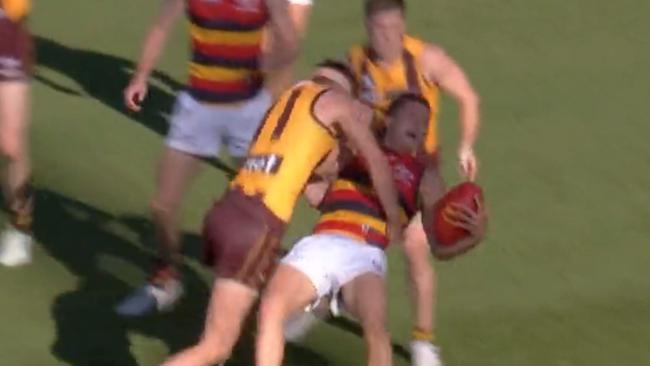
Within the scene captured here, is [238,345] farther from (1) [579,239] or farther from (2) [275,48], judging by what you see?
(1) [579,239]

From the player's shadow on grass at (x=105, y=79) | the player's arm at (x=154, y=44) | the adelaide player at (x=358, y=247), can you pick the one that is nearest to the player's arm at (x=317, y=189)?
the adelaide player at (x=358, y=247)

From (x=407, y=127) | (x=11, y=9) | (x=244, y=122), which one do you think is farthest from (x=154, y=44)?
(x=407, y=127)

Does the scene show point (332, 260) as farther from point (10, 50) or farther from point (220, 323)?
point (10, 50)

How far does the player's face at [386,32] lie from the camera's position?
24.6 ft

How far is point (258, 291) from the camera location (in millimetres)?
6883

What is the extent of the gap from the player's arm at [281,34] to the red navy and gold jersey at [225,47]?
78 millimetres

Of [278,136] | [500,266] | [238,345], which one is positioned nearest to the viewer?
[278,136]

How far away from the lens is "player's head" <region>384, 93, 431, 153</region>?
7.11 meters

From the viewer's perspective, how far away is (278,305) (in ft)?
22.2

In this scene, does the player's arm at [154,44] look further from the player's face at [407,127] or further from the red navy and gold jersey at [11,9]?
the player's face at [407,127]

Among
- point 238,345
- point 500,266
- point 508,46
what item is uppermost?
point 508,46

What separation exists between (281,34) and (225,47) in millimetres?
295

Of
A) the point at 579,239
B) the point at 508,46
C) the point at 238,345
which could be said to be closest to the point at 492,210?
the point at 579,239

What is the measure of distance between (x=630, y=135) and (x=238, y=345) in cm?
412
